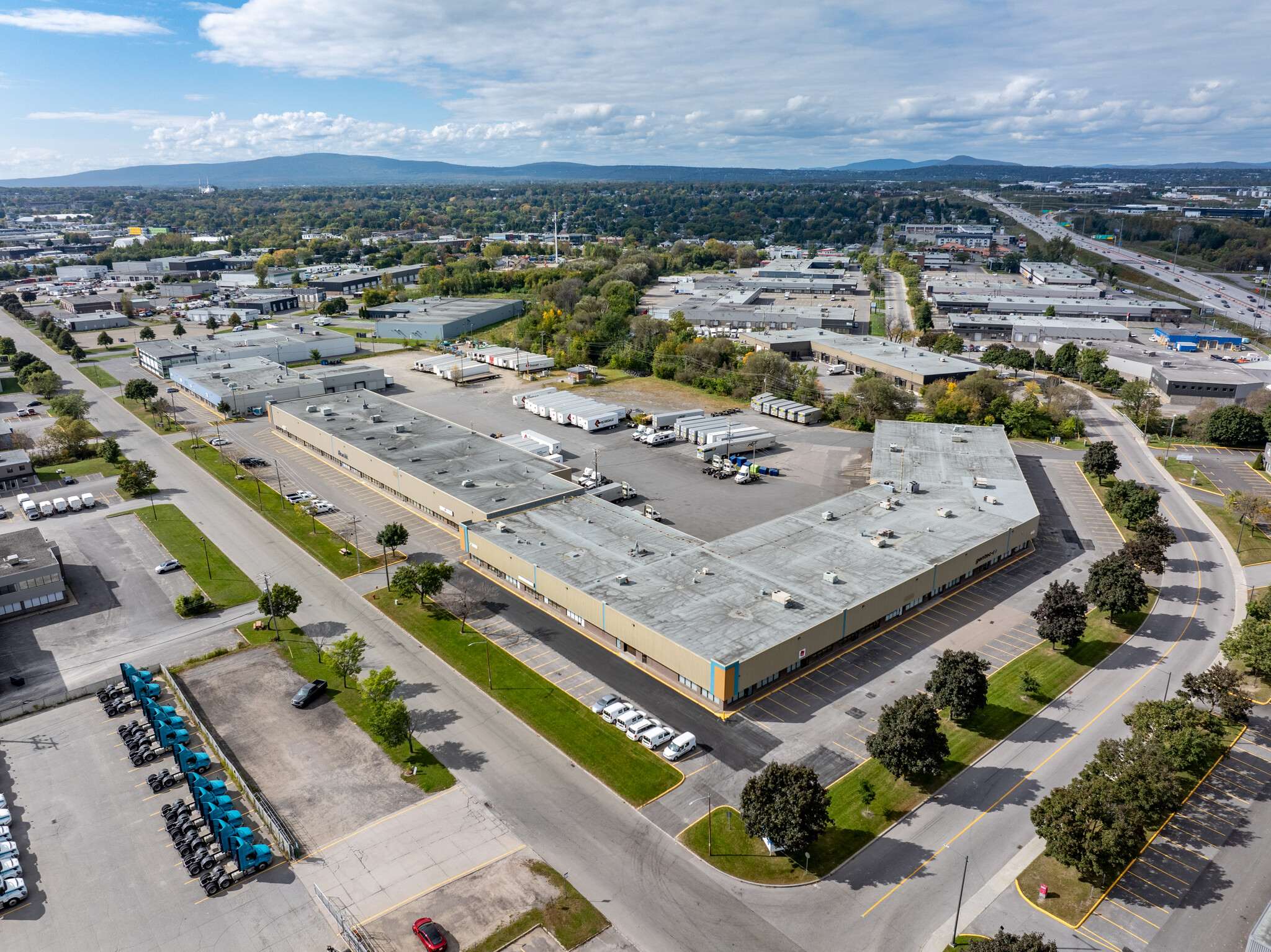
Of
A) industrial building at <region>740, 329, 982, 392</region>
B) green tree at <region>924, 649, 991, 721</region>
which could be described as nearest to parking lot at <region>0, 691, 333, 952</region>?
green tree at <region>924, 649, 991, 721</region>

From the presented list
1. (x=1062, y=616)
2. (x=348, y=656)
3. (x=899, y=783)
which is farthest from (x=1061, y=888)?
(x=348, y=656)

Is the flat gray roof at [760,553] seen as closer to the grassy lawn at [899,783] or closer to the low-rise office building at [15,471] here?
the grassy lawn at [899,783]

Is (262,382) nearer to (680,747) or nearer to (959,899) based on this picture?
(680,747)

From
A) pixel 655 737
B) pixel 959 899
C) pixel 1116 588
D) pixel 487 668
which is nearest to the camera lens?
pixel 959 899

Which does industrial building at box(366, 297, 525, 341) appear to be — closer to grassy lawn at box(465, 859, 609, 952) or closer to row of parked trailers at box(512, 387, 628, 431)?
row of parked trailers at box(512, 387, 628, 431)

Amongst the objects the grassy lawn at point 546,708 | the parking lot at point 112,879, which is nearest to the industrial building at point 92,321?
the grassy lawn at point 546,708

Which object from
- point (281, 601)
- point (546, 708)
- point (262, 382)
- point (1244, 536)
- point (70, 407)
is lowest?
point (546, 708)
